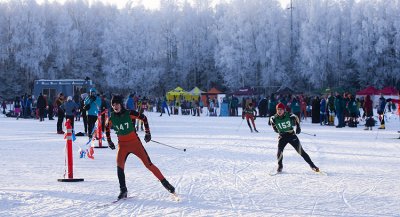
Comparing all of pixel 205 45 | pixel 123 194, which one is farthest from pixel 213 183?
pixel 205 45

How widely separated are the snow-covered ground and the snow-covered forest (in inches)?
1799

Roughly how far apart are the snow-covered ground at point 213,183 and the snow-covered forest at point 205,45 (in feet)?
150

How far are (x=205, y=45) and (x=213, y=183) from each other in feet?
196

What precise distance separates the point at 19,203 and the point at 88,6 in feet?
224

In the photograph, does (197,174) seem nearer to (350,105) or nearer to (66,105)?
(66,105)

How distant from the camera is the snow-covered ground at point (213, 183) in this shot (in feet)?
23.6

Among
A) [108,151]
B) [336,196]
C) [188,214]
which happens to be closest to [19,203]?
[188,214]

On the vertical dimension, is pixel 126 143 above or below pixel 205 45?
below

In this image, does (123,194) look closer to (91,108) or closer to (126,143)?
(126,143)

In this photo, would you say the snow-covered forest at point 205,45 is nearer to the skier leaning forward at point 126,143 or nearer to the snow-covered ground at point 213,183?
the snow-covered ground at point 213,183

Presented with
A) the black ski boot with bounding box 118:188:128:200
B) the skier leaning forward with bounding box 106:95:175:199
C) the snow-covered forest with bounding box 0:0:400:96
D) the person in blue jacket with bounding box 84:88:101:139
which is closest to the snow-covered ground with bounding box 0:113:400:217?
the black ski boot with bounding box 118:188:128:200

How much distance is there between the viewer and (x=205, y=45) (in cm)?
6838

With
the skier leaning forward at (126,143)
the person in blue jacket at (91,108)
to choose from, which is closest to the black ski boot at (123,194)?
the skier leaning forward at (126,143)

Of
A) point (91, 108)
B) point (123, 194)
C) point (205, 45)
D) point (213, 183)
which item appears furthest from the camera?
point (205, 45)
